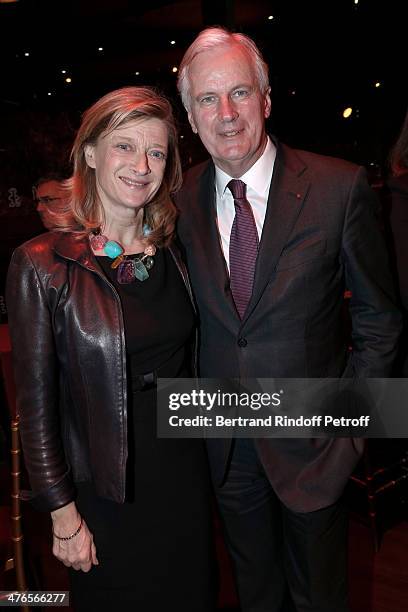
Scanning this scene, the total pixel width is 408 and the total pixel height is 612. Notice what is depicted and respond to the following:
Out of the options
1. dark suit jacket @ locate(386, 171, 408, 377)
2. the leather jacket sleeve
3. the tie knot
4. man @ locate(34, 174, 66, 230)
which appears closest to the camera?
the leather jacket sleeve

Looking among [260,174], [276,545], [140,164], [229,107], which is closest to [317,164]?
[260,174]

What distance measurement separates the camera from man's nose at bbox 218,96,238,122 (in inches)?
61.8

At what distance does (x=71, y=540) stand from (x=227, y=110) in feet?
4.12

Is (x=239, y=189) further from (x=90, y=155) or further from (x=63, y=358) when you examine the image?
(x=63, y=358)

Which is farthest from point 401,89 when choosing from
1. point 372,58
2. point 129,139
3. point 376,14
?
point 129,139

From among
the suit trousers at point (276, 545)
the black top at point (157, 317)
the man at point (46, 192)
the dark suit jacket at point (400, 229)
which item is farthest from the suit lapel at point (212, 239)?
the man at point (46, 192)

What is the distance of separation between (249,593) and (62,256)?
1265 millimetres

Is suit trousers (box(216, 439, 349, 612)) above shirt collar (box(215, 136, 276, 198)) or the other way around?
the other way around

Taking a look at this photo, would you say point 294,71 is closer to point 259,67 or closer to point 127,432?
point 259,67

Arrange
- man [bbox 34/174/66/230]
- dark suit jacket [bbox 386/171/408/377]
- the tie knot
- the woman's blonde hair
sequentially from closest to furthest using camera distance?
the woman's blonde hair, the tie knot, dark suit jacket [bbox 386/171/408/377], man [bbox 34/174/66/230]

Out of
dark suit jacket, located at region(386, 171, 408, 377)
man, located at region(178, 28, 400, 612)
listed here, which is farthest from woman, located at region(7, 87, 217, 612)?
dark suit jacket, located at region(386, 171, 408, 377)

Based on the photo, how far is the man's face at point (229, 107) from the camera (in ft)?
5.19

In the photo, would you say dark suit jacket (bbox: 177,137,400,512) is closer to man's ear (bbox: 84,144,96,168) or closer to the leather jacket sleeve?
man's ear (bbox: 84,144,96,168)

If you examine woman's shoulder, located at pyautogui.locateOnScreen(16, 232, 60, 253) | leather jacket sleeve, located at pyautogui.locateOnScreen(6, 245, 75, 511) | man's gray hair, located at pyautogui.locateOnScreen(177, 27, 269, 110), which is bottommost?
leather jacket sleeve, located at pyautogui.locateOnScreen(6, 245, 75, 511)
